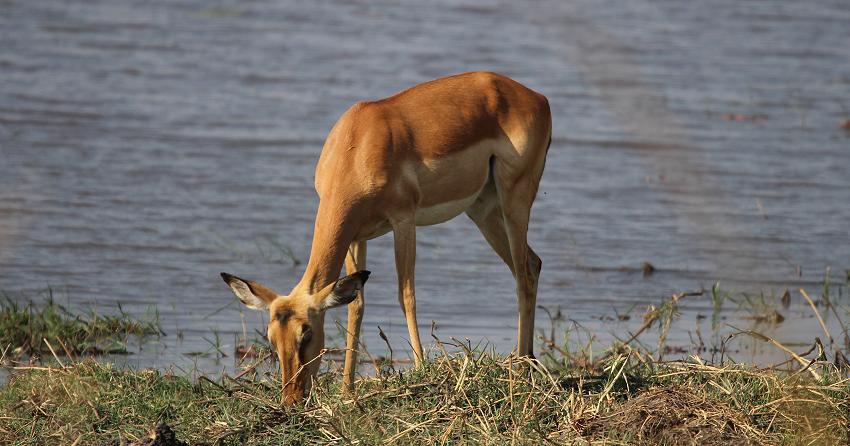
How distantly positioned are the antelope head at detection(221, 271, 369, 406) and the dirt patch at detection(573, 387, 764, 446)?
1.21m

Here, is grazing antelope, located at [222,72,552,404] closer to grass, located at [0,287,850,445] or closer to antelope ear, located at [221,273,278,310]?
antelope ear, located at [221,273,278,310]

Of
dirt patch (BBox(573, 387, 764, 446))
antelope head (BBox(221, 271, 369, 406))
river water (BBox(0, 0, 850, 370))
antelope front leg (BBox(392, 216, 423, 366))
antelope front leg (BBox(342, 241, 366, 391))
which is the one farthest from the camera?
river water (BBox(0, 0, 850, 370))

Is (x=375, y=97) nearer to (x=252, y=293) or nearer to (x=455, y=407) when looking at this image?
(x=252, y=293)

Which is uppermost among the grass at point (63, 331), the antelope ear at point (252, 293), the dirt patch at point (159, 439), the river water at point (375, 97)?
the antelope ear at point (252, 293)

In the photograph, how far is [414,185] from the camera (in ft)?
22.2

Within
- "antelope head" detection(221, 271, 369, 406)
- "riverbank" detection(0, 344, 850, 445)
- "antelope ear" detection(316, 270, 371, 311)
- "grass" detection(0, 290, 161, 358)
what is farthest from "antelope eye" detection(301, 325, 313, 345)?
"grass" detection(0, 290, 161, 358)

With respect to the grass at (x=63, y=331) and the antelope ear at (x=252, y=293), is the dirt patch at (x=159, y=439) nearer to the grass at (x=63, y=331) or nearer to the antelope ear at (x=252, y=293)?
the antelope ear at (x=252, y=293)

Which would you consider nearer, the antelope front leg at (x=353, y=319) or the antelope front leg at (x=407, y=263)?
the antelope front leg at (x=353, y=319)

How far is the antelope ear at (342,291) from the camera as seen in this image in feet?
19.0

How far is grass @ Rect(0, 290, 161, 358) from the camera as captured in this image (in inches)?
284

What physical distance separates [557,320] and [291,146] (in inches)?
233

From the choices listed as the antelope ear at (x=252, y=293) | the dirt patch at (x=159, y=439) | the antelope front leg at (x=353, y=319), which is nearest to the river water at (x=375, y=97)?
the antelope front leg at (x=353, y=319)

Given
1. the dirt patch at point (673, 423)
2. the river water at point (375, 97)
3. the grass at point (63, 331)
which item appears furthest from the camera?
the river water at point (375, 97)

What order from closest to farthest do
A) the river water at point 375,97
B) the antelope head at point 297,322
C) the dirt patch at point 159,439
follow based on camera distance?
1. the dirt patch at point 159,439
2. the antelope head at point 297,322
3. the river water at point 375,97
